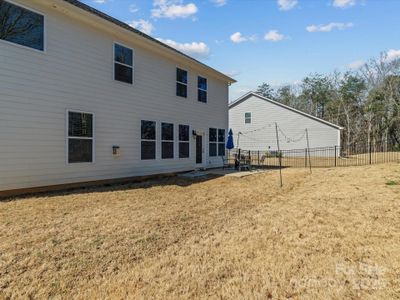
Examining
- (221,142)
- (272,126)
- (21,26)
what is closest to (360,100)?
(272,126)

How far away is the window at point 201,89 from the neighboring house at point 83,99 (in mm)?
925

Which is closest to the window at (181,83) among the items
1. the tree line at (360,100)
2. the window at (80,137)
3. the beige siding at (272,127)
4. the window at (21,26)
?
the window at (80,137)

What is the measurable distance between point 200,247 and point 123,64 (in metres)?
8.09

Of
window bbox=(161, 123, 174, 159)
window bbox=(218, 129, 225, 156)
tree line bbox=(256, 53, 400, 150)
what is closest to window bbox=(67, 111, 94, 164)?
window bbox=(161, 123, 174, 159)

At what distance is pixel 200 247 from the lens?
13.5 ft

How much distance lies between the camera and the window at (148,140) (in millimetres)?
11042

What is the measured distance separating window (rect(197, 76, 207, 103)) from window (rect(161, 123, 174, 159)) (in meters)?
2.87

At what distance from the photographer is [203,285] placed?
302cm

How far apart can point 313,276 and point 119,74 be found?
9.04 metres

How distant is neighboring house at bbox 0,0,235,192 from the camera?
7184 millimetres

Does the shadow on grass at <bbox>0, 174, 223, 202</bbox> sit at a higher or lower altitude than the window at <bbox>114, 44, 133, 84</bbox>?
lower

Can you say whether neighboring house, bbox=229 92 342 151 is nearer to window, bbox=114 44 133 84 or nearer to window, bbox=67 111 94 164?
window, bbox=114 44 133 84

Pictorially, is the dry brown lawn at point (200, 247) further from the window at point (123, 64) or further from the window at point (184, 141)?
the window at point (184, 141)

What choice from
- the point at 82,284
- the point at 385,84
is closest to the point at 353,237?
the point at 82,284
